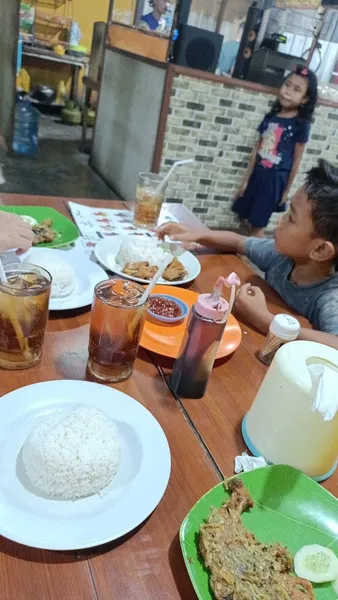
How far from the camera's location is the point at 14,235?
1.20m

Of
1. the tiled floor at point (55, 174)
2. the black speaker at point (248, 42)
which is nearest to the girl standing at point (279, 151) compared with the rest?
the black speaker at point (248, 42)

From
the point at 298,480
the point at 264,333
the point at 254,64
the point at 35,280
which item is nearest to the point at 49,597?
the point at 298,480

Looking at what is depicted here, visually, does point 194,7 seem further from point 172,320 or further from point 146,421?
point 146,421

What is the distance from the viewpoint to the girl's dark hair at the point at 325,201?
4.77ft

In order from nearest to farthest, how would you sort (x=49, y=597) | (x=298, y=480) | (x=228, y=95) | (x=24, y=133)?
1. (x=49, y=597)
2. (x=298, y=480)
3. (x=228, y=95)
4. (x=24, y=133)

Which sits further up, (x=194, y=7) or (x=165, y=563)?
(x=194, y=7)

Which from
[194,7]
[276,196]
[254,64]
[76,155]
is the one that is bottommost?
[76,155]

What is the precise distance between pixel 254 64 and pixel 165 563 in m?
4.33

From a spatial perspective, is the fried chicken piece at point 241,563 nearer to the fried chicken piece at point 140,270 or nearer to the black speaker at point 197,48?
the fried chicken piece at point 140,270

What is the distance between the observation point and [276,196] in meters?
4.16

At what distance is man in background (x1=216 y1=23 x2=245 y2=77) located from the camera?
398cm

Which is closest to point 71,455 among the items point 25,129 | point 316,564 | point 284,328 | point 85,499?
point 85,499

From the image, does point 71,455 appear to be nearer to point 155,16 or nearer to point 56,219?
point 56,219

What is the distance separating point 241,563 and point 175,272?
942 mm
